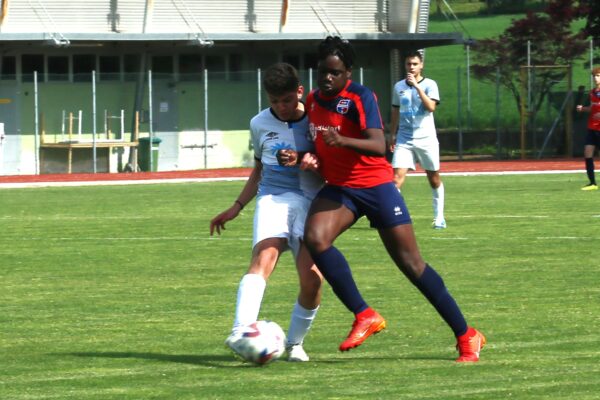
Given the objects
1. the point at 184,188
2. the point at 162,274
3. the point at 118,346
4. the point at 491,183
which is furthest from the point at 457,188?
the point at 118,346

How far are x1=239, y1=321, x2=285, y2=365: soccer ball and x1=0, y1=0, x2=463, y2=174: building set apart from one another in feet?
106

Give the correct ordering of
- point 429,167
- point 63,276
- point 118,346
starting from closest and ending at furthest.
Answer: point 118,346 < point 63,276 < point 429,167

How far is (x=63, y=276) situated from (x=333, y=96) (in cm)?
621

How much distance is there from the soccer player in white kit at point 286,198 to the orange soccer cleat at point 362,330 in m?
0.40

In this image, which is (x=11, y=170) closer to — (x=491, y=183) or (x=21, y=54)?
(x=21, y=54)

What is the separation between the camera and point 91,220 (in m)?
22.2

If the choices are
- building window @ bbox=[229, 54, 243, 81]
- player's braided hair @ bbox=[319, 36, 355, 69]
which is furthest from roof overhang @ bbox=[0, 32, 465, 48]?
player's braided hair @ bbox=[319, 36, 355, 69]

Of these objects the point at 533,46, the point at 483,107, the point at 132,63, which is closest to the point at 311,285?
the point at 132,63

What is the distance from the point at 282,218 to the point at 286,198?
171mm

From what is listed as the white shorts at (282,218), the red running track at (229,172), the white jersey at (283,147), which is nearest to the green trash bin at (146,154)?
the red running track at (229,172)

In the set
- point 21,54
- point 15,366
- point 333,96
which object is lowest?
point 15,366

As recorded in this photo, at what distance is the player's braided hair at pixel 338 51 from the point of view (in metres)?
8.95

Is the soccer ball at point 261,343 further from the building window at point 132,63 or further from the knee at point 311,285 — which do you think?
the building window at point 132,63

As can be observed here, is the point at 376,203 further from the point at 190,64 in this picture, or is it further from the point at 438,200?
the point at 190,64
